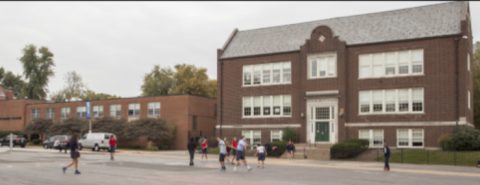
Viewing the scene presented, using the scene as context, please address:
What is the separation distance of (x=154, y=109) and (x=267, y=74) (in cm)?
1633

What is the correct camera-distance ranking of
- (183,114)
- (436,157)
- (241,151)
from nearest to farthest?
(241,151) < (436,157) < (183,114)

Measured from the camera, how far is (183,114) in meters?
47.4

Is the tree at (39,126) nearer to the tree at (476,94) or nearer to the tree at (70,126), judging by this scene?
the tree at (70,126)

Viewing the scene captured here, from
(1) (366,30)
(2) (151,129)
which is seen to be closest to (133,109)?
(2) (151,129)

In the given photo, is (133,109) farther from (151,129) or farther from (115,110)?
(151,129)

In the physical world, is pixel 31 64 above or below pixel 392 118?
above

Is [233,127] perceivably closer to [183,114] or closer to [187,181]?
[183,114]

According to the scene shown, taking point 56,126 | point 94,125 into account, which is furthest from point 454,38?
point 56,126

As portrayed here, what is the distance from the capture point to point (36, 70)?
90.4 metres

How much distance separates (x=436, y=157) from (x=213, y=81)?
55.1 meters

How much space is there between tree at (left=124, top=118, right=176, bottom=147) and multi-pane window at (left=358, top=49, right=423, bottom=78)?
21536 millimetres

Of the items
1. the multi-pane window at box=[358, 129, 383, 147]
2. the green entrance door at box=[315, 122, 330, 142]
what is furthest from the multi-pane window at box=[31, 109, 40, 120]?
the multi-pane window at box=[358, 129, 383, 147]

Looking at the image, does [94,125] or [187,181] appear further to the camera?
[94,125]

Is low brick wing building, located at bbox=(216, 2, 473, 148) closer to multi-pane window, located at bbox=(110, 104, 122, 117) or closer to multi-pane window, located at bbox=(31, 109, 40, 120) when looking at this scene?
multi-pane window, located at bbox=(110, 104, 122, 117)
